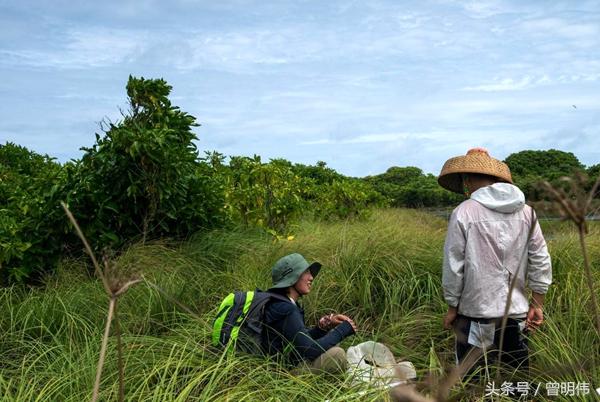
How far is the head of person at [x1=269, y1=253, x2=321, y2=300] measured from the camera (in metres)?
4.01

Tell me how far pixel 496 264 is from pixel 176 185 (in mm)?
4170

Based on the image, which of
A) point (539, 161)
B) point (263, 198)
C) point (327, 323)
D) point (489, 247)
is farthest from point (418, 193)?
point (489, 247)

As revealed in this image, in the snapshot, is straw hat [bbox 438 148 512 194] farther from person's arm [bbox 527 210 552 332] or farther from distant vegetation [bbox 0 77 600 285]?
distant vegetation [bbox 0 77 600 285]

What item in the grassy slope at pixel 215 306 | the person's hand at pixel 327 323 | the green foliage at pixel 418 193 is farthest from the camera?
the green foliage at pixel 418 193

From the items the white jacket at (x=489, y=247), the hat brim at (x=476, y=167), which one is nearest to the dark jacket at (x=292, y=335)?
the white jacket at (x=489, y=247)

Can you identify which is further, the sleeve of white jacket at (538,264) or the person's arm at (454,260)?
the sleeve of white jacket at (538,264)

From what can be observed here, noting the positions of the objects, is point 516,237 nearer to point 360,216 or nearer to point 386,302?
point 386,302

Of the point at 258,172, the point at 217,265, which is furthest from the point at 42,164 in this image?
the point at 217,265

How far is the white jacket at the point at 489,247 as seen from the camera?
3.60 m

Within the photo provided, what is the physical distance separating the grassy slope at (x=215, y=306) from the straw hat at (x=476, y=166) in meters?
1.00

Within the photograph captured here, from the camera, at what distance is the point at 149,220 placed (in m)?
6.86

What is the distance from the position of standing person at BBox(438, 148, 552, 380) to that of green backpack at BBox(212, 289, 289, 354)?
985 millimetres

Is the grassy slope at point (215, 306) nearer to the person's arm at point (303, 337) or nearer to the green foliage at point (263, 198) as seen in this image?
the person's arm at point (303, 337)

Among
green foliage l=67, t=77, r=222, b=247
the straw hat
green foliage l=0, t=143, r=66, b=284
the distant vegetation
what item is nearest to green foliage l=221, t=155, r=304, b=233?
the distant vegetation
